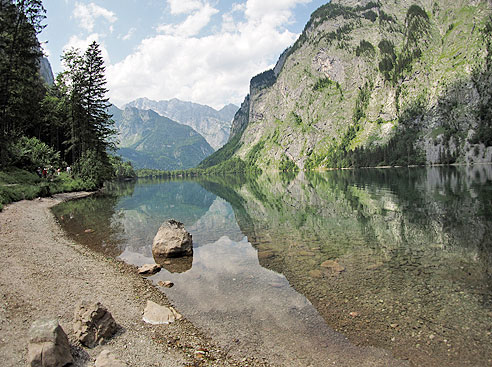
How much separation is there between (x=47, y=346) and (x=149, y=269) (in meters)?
10.8

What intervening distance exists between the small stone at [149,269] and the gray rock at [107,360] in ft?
30.7

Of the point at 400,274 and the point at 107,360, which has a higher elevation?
the point at 107,360

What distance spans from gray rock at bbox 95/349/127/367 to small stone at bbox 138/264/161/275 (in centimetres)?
935

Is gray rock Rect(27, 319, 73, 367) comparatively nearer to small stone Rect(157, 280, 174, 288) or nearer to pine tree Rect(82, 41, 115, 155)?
small stone Rect(157, 280, 174, 288)

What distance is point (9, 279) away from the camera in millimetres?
12578

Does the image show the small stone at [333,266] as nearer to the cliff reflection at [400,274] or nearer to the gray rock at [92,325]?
the cliff reflection at [400,274]

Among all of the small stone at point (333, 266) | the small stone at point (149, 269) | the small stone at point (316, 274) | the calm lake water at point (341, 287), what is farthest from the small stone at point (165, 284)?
the small stone at point (333, 266)

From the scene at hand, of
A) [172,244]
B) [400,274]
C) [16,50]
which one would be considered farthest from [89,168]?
[400,274]

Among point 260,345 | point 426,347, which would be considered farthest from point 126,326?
point 426,347

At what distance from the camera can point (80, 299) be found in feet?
39.3

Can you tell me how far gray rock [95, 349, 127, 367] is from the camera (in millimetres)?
7926

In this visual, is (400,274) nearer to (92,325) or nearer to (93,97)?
(92,325)

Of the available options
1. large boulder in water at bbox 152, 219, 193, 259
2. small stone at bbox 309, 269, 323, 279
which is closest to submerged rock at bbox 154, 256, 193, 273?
large boulder in water at bbox 152, 219, 193, 259

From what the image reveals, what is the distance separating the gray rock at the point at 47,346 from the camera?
7.08 meters
